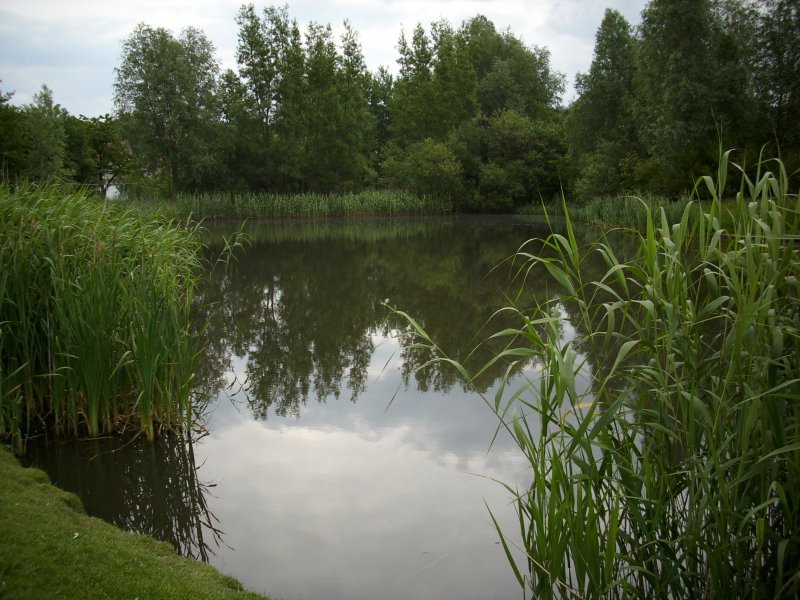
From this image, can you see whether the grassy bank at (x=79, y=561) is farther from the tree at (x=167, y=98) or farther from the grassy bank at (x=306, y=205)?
the tree at (x=167, y=98)

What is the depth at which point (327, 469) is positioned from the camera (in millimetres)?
4730

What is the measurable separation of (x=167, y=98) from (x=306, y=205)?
29.9 feet

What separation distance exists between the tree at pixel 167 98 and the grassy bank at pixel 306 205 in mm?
2622

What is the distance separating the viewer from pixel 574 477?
8.16 feet

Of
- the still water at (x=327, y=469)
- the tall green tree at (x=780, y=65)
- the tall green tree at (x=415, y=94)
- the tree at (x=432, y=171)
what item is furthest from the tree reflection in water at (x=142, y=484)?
the tall green tree at (x=415, y=94)

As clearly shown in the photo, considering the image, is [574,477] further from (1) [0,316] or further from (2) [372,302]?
(2) [372,302]

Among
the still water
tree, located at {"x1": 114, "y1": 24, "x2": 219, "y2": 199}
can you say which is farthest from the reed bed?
tree, located at {"x1": 114, "y1": 24, "x2": 219, "y2": 199}

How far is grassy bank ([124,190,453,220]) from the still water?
22.9m

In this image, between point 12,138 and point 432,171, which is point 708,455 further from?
point 432,171

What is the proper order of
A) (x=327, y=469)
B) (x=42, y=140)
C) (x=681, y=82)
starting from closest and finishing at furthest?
(x=327, y=469)
(x=681, y=82)
(x=42, y=140)

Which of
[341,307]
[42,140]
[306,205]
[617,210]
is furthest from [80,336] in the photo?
[42,140]

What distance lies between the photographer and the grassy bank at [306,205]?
31375 mm

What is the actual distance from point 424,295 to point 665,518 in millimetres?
9508

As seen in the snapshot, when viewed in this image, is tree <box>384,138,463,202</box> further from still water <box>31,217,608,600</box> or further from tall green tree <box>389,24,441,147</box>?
still water <box>31,217,608,600</box>
